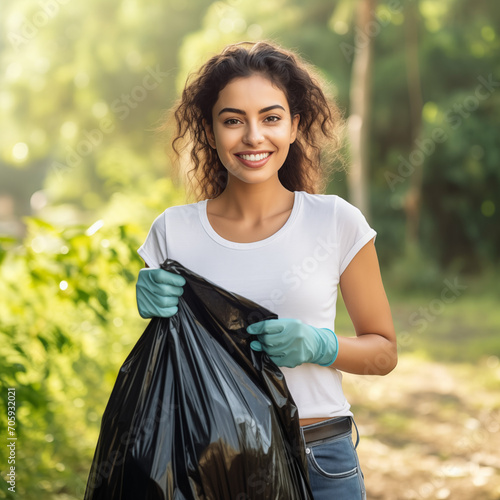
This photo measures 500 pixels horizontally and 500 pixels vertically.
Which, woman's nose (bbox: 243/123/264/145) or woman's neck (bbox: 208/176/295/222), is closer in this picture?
woman's nose (bbox: 243/123/264/145)

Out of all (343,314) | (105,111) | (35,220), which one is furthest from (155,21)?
(35,220)

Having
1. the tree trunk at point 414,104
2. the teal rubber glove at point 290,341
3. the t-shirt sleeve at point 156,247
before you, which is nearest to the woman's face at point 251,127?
the t-shirt sleeve at point 156,247

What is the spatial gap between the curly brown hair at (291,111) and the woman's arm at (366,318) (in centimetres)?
43

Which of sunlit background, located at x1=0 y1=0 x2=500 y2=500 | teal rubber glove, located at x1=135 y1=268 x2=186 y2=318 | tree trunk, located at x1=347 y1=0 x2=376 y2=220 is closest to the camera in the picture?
teal rubber glove, located at x1=135 y1=268 x2=186 y2=318

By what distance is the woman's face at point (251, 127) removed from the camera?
1635 millimetres

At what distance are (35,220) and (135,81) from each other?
12.8 meters

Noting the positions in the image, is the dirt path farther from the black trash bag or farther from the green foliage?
the black trash bag

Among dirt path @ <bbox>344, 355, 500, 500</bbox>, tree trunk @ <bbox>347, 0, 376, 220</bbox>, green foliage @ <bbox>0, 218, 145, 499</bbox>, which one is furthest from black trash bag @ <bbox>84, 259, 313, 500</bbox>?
tree trunk @ <bbox>347, 0, 376, 220</bbox>

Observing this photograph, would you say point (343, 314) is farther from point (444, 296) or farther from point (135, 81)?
point (135, 81)

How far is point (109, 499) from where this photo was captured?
1.41 meters

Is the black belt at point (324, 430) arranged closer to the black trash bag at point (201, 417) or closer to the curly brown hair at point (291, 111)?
the black trash bag at point (201, 417)

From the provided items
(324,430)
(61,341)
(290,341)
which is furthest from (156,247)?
(61,341)

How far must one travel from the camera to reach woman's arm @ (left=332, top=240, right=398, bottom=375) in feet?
5.23

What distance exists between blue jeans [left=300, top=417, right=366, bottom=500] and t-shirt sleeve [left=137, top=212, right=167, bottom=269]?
61cm
